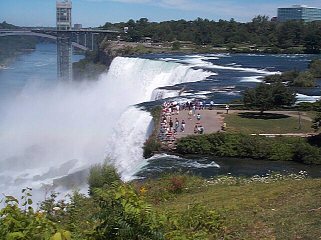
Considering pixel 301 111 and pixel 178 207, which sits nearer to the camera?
pixel 178 207

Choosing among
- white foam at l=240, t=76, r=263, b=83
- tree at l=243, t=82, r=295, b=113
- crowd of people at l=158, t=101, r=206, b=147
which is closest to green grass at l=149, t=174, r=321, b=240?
crowd of people at l=158, t=101, r=206, b=147

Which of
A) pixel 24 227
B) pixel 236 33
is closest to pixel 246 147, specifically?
pixel 24 227

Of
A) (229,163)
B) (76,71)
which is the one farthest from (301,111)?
(76,71)

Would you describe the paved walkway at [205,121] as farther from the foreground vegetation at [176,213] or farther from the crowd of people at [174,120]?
the foreground vegetation at [176,213]

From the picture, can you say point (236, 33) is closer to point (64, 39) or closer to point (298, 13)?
point (64, 39)

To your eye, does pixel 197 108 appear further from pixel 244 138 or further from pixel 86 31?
pixel 86 31

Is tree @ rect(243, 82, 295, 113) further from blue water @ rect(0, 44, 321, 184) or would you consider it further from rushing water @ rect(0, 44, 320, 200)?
rushing water @ rect(0, 44, 320, 200)

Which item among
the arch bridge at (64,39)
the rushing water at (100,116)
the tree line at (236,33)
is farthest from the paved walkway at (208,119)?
the tree line at (236,33)
